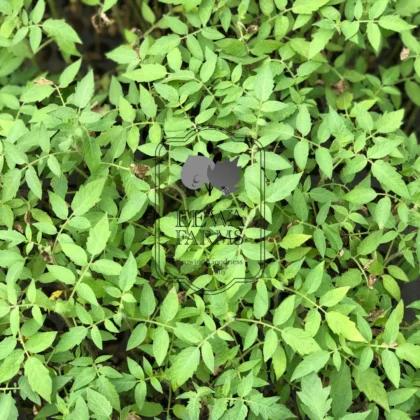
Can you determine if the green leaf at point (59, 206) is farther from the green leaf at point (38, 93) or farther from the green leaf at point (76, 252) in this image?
the green leaf at point (38, 93)

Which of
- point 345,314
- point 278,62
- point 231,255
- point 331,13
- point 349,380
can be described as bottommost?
point 349,380

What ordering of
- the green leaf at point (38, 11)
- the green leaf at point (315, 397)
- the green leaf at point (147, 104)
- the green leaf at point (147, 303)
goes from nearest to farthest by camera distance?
the green leaf at point (315, 397) → the green leaf at point (147, 303) → the green leaf at point (147, 104) → the green leaf at point (38, 11)

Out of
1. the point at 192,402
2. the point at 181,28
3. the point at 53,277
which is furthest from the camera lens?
the point at 181,28

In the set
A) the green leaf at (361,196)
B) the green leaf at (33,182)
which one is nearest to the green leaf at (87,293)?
the green leaf at (33,182)

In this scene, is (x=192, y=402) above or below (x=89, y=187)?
below

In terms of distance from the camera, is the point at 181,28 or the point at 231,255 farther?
the point at 181,28

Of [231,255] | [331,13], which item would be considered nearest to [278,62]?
[331,13]

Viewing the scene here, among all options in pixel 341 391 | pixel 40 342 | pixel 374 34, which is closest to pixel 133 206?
pixel 40 342

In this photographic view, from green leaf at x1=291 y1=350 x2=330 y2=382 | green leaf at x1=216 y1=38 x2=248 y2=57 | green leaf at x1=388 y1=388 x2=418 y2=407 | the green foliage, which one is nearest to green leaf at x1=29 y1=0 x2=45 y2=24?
the green foliage

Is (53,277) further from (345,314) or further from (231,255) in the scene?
(345,314)
